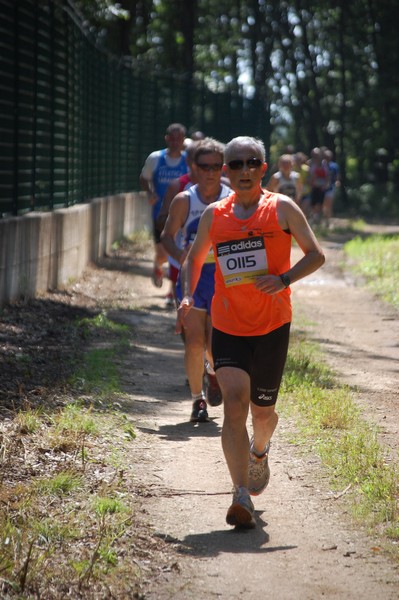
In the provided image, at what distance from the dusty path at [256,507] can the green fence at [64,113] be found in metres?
2.96

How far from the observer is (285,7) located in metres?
50.3

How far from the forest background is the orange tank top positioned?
33.2 meters

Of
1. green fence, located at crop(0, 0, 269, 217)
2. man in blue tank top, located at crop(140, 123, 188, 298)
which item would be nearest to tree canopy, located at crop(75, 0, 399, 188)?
green fence, located at crop(0, 0, 269, 217)

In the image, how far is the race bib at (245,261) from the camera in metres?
5.75

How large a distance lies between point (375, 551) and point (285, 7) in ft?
154

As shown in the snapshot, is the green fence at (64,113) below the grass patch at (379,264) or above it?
above

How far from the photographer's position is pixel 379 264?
1914 centimetres

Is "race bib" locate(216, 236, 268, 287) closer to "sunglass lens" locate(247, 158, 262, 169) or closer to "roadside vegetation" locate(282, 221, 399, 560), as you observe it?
"sunglass lens" locate(247, 158, 262, 169)

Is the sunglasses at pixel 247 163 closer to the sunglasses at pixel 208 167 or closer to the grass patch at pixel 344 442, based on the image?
the grass patch at pixel 344 442

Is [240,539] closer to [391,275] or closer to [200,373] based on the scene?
[200,373]

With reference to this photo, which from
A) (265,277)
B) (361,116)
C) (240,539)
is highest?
(361,116)

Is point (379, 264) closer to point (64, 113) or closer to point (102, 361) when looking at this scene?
point (64, 113)

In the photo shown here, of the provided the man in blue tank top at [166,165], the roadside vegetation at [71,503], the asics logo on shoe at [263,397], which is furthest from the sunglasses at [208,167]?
the man in blue tank top at [166,165]

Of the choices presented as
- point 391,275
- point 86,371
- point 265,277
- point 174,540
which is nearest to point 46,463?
point 174,540
